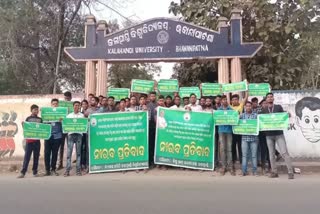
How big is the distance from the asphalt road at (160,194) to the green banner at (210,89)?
110 inches

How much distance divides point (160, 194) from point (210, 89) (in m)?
5.25

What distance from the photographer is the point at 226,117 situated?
10.9 m

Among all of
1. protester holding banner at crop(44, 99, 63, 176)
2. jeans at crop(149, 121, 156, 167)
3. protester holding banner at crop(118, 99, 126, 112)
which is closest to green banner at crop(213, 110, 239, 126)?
jeans at crop(149, 121, 156, 167)

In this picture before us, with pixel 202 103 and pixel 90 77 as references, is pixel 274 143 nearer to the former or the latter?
pixel 202 103

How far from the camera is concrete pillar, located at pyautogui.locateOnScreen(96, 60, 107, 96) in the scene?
13805 mm

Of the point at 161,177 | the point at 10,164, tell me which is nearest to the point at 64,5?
the point at 10,164

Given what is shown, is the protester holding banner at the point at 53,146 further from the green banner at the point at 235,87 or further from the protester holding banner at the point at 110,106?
the green banner at the point at 235,87

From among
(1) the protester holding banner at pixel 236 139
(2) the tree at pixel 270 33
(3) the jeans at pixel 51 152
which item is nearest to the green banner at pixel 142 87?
(1) the protester holding banner at pixel 236 139

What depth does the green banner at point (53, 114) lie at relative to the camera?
1138cm

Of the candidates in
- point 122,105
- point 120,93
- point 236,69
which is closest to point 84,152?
point 122,105

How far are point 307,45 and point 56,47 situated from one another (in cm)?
1145

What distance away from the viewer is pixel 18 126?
48.2ft

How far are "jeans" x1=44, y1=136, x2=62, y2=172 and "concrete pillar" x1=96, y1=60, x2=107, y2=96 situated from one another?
298 cm

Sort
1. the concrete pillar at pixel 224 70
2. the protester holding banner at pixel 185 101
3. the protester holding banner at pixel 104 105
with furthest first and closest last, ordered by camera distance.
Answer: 1. the concrete pillar at pixel 224 70
2. the protester holding banner at pixel 185 101
3. the protester holding banner at pixel 104 105
